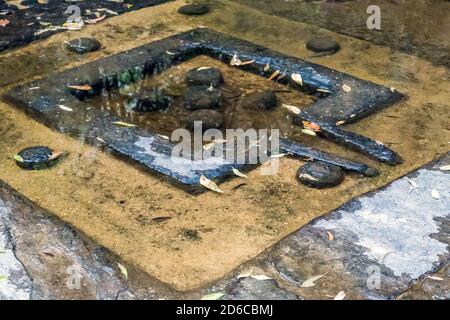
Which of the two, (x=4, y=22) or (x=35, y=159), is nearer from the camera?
(x=35, y=159)

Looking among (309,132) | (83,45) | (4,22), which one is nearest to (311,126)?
(309,132)

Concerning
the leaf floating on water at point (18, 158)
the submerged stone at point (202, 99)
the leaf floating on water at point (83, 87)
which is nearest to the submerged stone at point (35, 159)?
the leaf floating on water at point (18, 158)

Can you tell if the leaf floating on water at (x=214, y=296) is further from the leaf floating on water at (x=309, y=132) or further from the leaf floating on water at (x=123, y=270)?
the leaf floating on water at (x=309, y=132)

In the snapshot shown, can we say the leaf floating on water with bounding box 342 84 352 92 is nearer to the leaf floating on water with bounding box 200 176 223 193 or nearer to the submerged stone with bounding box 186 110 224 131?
the submerged stone with bounding box 186 110 224 131

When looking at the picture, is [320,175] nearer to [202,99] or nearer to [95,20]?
[202,99]

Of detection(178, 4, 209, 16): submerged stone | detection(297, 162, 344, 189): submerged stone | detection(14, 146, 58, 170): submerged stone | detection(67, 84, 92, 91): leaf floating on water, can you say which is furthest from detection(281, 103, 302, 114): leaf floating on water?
detection(178, 4, 209, 16): submerged stone
